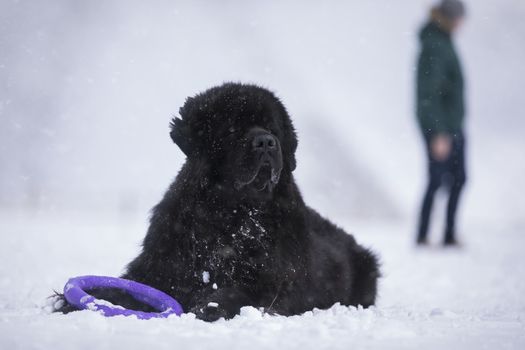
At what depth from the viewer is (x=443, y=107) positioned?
8.33 m

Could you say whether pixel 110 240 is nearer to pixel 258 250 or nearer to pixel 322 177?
pixel 258 250

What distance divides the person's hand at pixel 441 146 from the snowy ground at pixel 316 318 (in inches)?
53.8

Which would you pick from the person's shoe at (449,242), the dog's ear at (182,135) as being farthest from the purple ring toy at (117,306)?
the person's shoe at (449,242)

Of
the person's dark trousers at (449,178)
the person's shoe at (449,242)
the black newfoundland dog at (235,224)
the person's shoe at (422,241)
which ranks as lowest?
the black newfoundland dog at (235,224)

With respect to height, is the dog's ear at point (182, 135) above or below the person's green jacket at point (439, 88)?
below

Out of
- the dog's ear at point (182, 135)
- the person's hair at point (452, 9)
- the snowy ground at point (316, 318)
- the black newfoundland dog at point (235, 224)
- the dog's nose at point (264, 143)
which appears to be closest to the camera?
the snowy ground at point (316, 318)

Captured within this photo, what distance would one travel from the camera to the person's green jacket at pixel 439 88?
8.24 metres

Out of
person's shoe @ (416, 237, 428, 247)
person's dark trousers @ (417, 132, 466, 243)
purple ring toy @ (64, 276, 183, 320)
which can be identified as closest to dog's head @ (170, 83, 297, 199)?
purple ring toy @ (64, 276, 183, 320)

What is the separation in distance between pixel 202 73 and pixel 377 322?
4420 centimetres

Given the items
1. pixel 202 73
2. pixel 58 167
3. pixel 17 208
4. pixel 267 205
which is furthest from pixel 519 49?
pixel 267 205

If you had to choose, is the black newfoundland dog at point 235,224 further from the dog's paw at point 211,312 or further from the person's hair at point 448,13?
the person's hair at point 448,13

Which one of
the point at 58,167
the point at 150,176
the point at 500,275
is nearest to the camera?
the point at 500,275

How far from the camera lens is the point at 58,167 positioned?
23.0 meters

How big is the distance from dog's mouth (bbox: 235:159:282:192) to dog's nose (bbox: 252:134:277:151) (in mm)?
78
